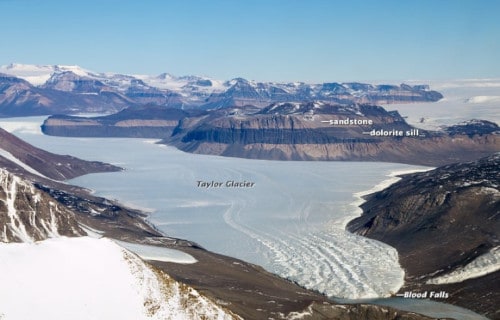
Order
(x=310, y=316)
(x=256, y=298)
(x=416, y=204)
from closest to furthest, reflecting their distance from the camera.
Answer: (x=310, y=316) < (x=256, y=298) < (x=416, y=204)

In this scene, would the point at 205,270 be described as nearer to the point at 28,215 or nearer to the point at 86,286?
the point at 28,215

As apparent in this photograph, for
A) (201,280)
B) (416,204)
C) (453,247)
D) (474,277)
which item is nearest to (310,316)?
(201,280)

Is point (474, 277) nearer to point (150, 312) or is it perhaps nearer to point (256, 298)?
point (256, 298)

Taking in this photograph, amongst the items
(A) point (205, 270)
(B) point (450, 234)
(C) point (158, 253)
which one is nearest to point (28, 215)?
(C) point (158, 253)

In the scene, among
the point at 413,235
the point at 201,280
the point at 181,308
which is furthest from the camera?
the point at 413,235

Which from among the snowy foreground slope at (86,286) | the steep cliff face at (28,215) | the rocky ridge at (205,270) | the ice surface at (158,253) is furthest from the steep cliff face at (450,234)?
the steep cliff face at (28,215)

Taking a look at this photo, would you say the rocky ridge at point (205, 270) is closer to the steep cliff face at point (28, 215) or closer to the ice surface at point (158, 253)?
the steep cliff face at point (28, 215)

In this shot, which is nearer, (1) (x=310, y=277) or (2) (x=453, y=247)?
(1) (x=310, y=277)
